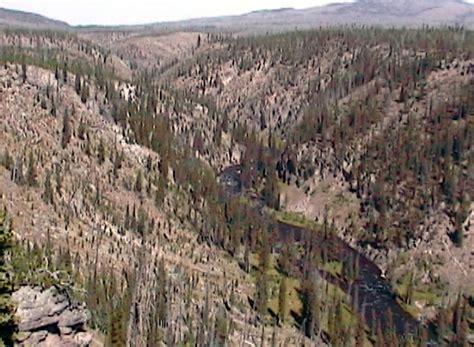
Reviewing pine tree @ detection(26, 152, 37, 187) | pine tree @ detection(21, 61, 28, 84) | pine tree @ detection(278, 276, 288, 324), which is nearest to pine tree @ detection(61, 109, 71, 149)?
pine tree @ detection(26, 152, 37, 187)

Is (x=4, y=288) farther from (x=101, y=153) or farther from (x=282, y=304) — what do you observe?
(x=101, y=153)

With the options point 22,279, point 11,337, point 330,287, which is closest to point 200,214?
point 330,287

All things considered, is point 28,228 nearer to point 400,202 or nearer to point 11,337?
point 11,337

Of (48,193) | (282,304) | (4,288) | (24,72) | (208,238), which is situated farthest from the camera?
(24,72)

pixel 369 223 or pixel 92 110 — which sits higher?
pixel 92 110

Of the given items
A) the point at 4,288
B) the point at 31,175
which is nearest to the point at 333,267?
the point at 31,175

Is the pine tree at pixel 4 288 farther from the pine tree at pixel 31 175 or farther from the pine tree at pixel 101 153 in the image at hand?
the pine tree at pixel 101 153
